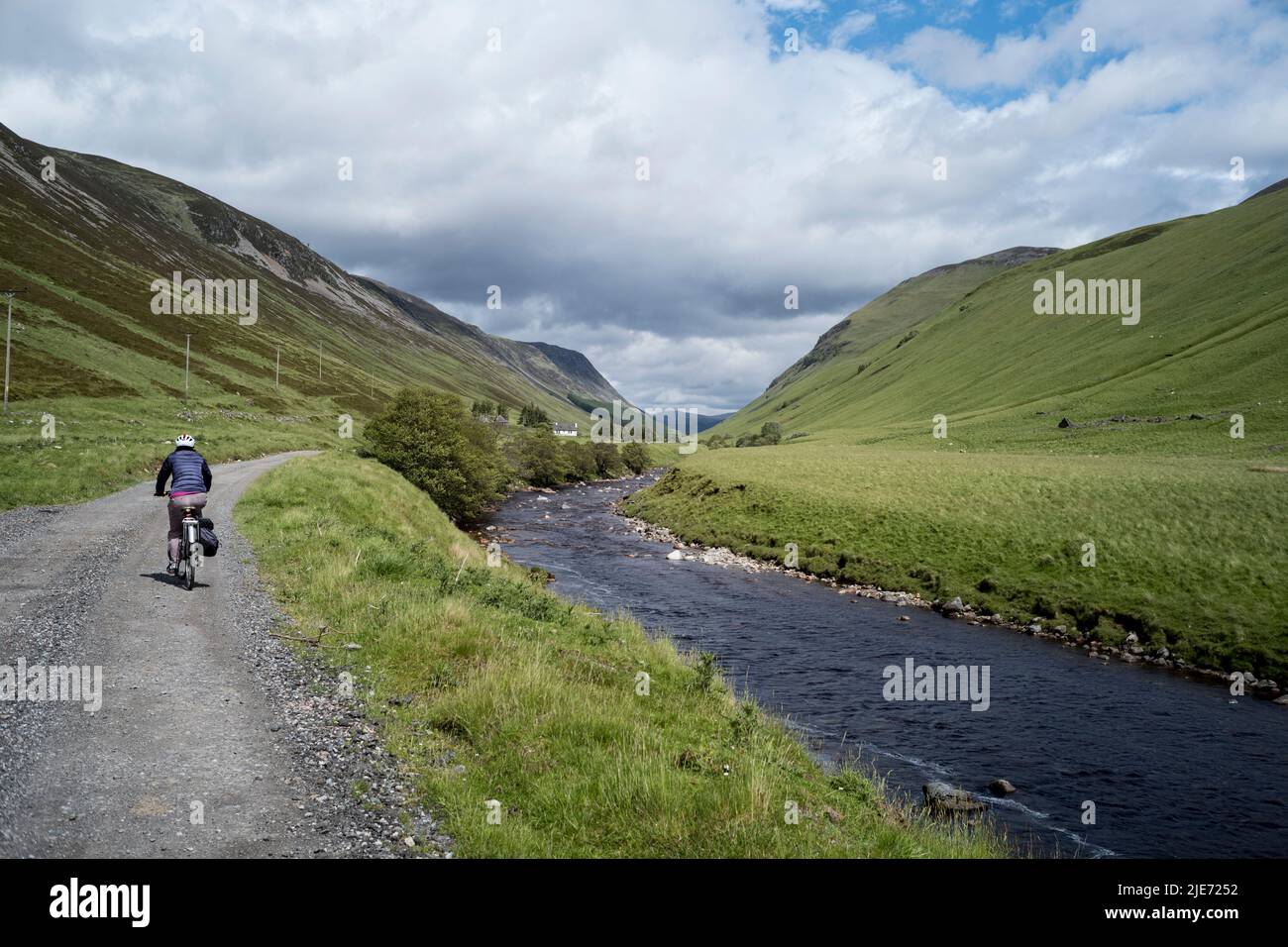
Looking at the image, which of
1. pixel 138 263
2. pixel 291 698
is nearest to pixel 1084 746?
pixel 291 698

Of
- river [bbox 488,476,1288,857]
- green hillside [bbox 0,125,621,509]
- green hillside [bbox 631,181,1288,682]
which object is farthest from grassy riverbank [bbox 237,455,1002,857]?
green hillside [bbox 631,181,1288,682]

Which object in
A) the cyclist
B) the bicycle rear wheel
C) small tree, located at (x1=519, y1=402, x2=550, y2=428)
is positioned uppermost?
small tree, located at (x1=519, y1=402, x2=550, y2=428)

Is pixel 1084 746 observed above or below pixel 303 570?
below

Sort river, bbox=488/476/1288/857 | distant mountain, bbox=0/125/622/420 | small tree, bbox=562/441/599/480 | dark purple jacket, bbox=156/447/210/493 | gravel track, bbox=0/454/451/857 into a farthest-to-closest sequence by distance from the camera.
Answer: small tree, bbox=562/441/599/480 < distant mountain, bbox=0/125/622/420 < dark purple jacket, bbox=156/447/210/493 < river, bbox=488/476/1288/857 < gravel track, bbox=0/454/451/857

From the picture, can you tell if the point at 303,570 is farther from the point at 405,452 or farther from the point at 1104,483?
the point at 1104,483

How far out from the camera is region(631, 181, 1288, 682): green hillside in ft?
91.9

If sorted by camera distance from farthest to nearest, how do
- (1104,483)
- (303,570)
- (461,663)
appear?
(1104,483), (303,570), (461,663)

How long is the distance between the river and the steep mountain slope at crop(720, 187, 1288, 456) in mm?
46003

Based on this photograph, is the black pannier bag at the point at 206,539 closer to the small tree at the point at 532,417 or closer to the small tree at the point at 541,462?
the small tree at the point at 541,462

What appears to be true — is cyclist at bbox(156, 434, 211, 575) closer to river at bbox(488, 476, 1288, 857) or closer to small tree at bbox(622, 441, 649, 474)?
river at bbox(488, 476, 1288, 857)

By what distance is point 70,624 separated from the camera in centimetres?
1156

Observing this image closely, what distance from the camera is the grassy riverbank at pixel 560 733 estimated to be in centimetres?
712

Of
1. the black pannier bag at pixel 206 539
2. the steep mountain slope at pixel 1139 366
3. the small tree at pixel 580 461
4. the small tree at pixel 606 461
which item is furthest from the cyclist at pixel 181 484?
the small tree at pixel 606 461

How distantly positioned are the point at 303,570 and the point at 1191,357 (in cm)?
11523
